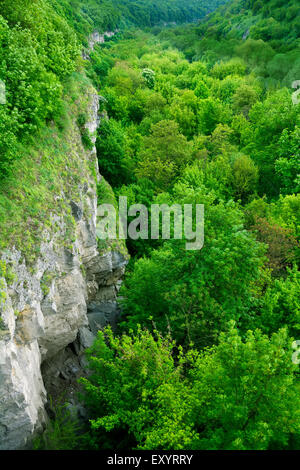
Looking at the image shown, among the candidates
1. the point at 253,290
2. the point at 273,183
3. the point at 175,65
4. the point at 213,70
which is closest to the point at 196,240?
the point at 253,290

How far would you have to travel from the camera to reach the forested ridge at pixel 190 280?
11.6m

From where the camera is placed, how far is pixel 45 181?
587 inches

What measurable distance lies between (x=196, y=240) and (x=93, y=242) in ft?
19.8

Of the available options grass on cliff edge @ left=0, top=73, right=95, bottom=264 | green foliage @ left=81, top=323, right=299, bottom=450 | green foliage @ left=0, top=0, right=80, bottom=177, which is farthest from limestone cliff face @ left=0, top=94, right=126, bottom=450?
green foliage @ left=0, top=0, right=80, bottom=177

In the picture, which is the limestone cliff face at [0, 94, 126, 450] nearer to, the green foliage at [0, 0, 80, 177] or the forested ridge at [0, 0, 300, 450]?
the forested ridge at [0, 0, 300, 450]

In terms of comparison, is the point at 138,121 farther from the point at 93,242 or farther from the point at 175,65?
the point at 93,242

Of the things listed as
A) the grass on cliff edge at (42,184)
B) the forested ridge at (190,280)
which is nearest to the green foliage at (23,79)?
the forested ridge at (190,280)

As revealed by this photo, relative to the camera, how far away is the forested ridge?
11.6 meters

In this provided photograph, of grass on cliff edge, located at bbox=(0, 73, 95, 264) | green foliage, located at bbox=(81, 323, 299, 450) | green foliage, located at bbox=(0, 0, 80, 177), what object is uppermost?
green foliage, located at bbox=(0, 0, 80, 177)

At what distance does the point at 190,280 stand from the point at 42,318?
7536mm

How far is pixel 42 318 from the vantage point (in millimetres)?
13352

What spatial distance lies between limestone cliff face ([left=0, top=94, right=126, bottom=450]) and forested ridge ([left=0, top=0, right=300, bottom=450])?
134 centimetres

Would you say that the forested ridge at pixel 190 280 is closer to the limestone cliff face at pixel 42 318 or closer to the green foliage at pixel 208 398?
the green foliage at pixel 208 398

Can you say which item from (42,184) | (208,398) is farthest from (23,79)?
(208,398)
